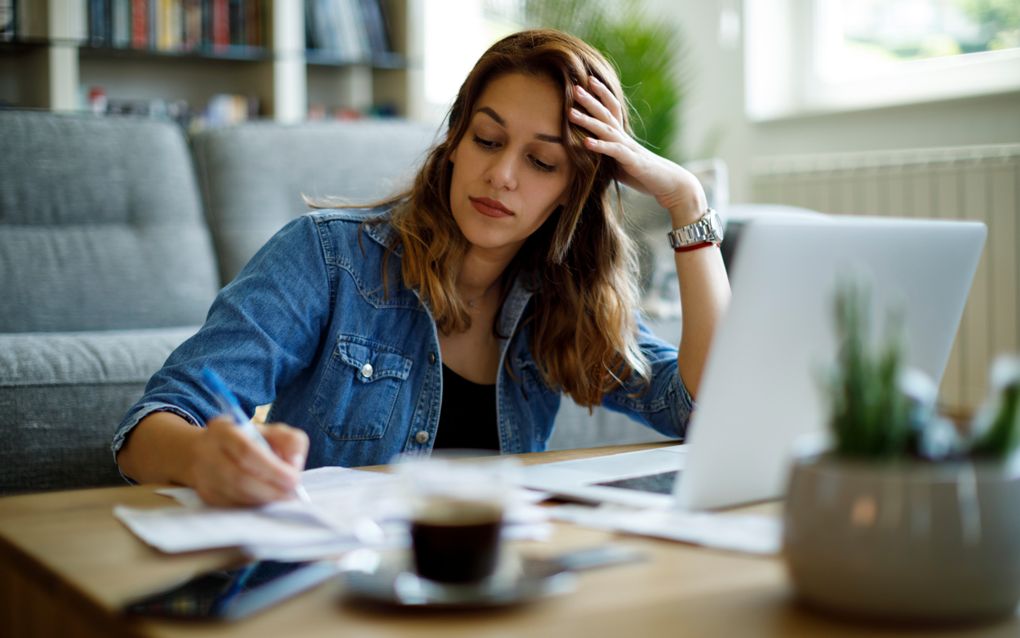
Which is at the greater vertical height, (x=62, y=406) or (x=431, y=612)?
(x=431, y=612)

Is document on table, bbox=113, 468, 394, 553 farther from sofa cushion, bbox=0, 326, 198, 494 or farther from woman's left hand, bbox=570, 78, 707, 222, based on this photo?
sofa cushion, bbox=0, 326, 198, 494

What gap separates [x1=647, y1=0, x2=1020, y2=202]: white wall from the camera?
3311 millimetres

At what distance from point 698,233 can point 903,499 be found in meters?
0.87

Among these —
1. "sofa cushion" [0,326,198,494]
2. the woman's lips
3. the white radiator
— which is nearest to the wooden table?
the woman's lips

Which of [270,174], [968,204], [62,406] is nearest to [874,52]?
[968,204]

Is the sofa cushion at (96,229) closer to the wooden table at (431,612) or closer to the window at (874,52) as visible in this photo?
the wooden table at (431,612)

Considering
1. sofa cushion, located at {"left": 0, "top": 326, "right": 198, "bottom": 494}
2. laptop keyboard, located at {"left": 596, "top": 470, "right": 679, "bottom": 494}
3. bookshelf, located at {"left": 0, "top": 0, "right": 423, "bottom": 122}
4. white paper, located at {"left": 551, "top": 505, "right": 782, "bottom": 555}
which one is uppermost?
bookshelf, located at {"left": 0, "top": 0, "right": 423, "bottom": 122}

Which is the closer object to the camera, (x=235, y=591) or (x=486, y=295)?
(x=235, y=591)

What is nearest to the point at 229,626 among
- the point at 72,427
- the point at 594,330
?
the point at 594,330

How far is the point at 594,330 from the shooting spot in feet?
4.92

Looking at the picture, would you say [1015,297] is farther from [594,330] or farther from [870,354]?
[870,354]

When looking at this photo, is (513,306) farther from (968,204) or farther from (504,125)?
(968,204)

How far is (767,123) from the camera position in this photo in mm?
4035

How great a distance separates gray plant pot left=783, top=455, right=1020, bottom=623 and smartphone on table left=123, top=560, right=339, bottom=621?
11.9 inches
